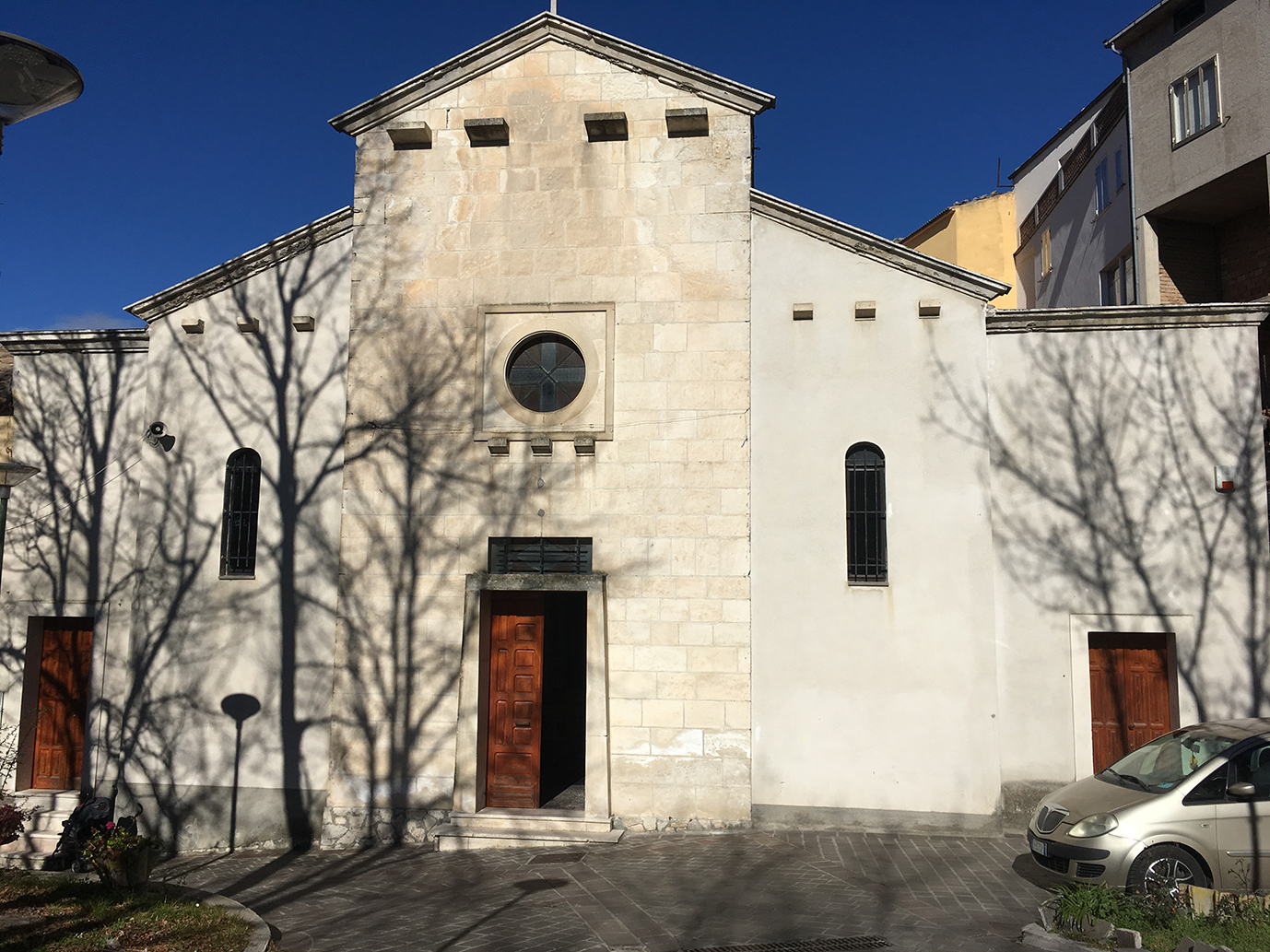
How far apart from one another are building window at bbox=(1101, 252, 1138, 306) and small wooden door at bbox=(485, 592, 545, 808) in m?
13.2

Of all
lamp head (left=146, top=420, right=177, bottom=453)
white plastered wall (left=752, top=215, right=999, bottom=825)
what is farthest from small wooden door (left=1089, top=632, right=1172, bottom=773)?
lamp head (left=146, top=420, right=177, bottom=453)

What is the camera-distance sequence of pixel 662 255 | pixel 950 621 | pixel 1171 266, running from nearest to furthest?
1. pixel 950 621
2. pixel 662 255
3. pixel 1171 266

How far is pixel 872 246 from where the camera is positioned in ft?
40.2

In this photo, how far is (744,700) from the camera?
1177cm

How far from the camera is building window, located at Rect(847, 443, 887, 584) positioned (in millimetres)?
12039

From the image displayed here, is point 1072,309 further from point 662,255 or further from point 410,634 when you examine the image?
point 410,634

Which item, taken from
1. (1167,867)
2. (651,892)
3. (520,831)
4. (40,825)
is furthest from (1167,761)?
(40,825)

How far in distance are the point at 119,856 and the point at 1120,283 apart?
1945 centimetres

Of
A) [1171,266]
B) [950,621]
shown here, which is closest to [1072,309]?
[950,621]

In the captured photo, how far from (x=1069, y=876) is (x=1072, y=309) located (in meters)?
6.71

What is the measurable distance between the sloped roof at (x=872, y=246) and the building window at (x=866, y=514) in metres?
2.31

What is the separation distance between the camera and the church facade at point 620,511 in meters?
11.7

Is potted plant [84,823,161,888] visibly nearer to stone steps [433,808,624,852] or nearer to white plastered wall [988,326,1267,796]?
stone steps [433,808,624,852]

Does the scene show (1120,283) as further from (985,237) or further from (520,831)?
(520,831)
